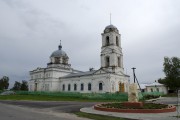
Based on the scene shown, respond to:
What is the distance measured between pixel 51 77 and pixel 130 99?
48.0m

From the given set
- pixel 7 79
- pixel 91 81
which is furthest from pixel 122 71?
pixel 7 79

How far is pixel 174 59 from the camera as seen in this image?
208 ft

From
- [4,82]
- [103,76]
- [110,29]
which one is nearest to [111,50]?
[110,29]

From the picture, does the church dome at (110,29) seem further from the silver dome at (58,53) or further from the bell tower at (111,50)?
the silver dome at (58,53)

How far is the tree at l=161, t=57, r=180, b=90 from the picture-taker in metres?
60.8

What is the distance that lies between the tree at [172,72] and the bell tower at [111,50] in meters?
17.5

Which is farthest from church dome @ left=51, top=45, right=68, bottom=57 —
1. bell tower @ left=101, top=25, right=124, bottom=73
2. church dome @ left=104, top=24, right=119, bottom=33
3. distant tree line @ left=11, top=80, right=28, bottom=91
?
distant tree line @ left=11, top=80, right=28, bottom=91

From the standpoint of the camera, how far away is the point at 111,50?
2090 inches

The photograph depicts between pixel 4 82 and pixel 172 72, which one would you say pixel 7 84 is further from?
pixel 172 72

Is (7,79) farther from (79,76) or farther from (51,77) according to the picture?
(79,76)

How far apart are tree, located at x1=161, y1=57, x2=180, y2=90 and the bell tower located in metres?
17.5

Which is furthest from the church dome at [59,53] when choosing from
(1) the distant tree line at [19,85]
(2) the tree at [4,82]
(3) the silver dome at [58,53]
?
(2) the tree at [4,82]

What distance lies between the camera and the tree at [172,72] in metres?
60.8

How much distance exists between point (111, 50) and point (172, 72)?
22.8m
